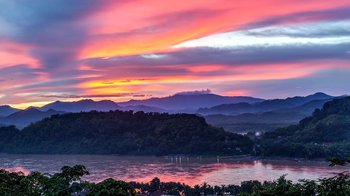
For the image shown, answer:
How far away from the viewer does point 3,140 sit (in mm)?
62688

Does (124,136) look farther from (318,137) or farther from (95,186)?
(95,186)

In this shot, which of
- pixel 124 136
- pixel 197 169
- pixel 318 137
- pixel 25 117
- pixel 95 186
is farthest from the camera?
pixel 25 117

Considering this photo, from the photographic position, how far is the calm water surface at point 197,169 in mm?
33031

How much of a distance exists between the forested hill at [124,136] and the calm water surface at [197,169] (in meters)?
4.73

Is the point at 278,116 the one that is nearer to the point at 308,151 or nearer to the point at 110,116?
the point at 110,116

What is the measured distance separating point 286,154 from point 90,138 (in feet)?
88.8

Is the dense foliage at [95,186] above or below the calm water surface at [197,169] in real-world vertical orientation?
above

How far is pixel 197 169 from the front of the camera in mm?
38500

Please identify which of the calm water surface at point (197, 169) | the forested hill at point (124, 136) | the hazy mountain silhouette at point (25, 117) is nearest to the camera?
the calm water surface at point (197, 169)

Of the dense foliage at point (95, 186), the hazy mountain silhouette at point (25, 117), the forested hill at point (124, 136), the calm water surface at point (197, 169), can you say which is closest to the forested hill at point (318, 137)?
the calm water surface at point (197, 169)

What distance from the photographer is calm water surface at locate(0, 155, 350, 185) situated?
1300 inches

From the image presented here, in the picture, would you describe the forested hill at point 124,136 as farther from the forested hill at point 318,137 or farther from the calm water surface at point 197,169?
the calm water surface at point 197,169

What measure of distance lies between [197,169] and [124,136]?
79.4 feet

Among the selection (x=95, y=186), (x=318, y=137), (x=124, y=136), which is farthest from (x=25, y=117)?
(x=95, y=186)
